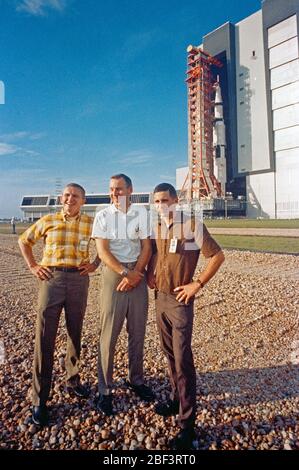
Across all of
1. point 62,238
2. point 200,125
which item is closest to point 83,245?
point 62,238

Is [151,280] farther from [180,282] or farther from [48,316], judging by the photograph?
[48,316]

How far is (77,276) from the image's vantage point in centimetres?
326

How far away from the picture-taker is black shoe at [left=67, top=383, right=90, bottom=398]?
3.55 meters

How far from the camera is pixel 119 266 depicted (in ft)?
10.3

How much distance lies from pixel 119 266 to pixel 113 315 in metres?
0.55

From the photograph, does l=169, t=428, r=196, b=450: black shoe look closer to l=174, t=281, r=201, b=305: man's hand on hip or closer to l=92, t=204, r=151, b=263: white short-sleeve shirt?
l=174, t=281, r=201, b=305: man's hand on hip

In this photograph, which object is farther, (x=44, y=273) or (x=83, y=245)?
(x=83, y=245)

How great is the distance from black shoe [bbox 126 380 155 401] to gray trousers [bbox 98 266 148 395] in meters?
0.44

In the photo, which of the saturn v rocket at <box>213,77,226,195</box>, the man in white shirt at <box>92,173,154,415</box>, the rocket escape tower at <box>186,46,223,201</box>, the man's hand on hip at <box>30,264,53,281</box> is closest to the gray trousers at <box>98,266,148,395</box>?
the man in white shirt at <box>92,173,154,415</box>

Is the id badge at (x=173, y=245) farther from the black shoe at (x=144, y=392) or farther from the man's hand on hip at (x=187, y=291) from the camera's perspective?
the black shoe at (x=144, y=392)

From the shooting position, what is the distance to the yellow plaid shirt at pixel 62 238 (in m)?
3.25

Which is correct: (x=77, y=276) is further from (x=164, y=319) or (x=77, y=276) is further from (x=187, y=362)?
(x=187, y=362)
